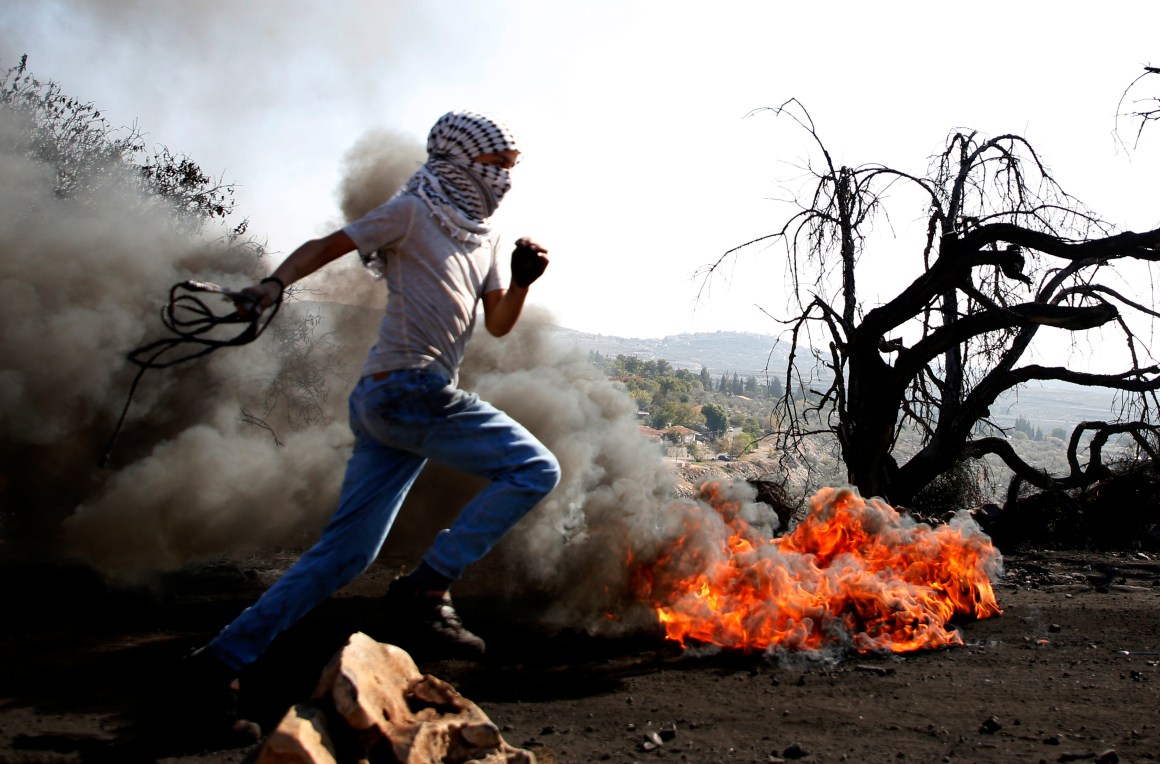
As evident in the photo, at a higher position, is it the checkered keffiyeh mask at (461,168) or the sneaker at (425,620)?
the checkered keffiyeh mask at (461,168)

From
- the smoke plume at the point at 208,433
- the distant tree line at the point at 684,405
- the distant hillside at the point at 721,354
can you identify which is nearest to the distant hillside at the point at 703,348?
the distant hillside at the point at 721,354

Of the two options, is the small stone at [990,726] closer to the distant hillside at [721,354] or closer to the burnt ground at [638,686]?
the burnt ground at [638,686]

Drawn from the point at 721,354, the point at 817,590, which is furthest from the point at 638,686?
the point at 721,354

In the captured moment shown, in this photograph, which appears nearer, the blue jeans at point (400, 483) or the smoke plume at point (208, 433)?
the blue jeans at point (400, 483)

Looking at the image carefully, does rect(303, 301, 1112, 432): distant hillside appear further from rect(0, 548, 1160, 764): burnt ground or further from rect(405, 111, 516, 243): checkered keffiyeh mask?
rect(405, 111, 516, 243): checkered keffiyeh mask

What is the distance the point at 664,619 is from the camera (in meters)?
5.47

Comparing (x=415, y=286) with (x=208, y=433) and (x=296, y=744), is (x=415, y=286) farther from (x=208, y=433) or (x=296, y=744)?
(x=208, y=433)

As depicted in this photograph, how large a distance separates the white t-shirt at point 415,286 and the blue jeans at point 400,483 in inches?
3.7

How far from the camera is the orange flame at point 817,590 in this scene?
5242 mm

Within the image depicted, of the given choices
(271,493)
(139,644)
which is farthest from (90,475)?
(139,644)

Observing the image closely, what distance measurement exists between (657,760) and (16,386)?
8229mm

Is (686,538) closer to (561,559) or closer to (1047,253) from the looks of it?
(561,559)

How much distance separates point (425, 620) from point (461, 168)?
185 centimetres

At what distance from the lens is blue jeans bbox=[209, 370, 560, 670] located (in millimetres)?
3271
